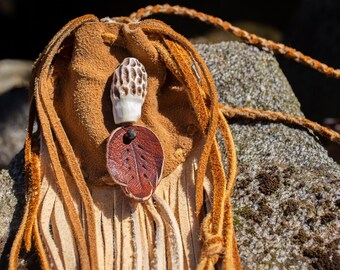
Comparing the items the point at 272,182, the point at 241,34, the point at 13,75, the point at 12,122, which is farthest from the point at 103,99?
the point at 13,75

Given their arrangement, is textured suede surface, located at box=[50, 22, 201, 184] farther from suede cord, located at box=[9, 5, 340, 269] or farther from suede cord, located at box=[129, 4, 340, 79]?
suede cord, located at box=[129, 4, 340, 79]

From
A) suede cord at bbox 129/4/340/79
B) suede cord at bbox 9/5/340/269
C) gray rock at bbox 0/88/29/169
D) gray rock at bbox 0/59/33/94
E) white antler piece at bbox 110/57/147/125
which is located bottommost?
suede cord at bbox 9/5/340/269

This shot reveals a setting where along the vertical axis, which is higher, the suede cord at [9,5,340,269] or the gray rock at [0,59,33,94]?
the gray rock at [0,59,33,94]

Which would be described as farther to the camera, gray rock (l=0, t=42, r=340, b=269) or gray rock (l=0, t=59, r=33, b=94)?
gray rock (l=0, t=59, r=33, b=94)

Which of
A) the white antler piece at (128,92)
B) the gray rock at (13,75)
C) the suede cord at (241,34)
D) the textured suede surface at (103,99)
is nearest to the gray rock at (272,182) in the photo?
the suede cord at (241,34)

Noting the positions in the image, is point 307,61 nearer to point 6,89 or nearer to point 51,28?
point 6,89

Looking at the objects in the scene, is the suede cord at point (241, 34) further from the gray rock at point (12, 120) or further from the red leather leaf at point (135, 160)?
the gray rock at point (12, 120)

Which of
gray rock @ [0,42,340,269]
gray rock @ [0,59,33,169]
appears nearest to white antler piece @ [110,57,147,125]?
gray rock @ [0,42,340,269]
